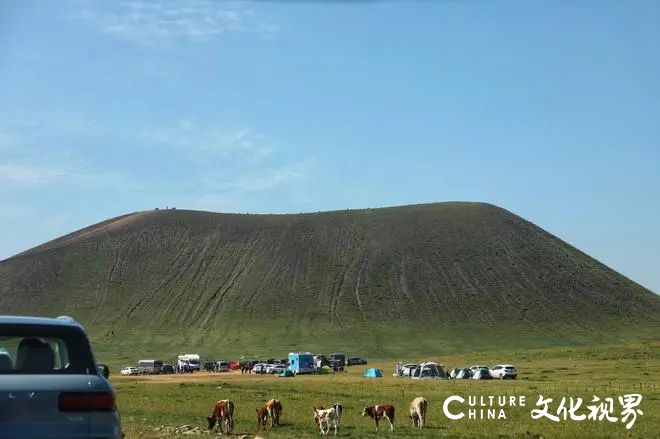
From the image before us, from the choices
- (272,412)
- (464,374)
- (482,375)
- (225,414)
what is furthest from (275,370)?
(225,414)

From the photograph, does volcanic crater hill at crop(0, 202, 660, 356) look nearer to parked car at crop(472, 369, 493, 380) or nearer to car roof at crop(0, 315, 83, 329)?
parked car at crop(472, 369, 493, 380)

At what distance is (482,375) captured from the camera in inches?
2916

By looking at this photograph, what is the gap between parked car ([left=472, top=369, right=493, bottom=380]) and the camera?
2898 inches

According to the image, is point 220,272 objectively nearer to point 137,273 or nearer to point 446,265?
point 137,273

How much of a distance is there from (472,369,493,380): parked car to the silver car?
220 ft

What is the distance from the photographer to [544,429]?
26.5m

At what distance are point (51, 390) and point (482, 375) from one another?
68.6 metres

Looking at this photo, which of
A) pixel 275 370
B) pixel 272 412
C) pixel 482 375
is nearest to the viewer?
pixel 272 412

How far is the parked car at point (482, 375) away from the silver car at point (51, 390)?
67115 millimetres

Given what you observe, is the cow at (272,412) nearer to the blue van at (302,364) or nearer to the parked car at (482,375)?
the parked car at (482,375)

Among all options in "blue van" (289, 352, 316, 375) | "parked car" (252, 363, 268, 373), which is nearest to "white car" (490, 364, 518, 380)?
"blue van" (289, 352, 316, 375)

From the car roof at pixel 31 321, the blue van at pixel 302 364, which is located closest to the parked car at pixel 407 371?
the blue van at pixel 302 364

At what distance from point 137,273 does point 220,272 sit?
1980 centimetres

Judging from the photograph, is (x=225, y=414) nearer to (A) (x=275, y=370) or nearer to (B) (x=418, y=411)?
(B) (x=418, y=411)
